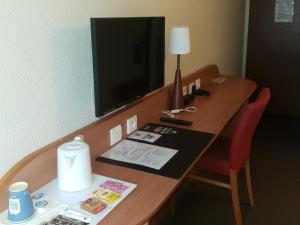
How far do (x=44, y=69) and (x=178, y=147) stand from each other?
75 centimetres

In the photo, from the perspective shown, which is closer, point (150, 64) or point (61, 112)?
point (61, 112)

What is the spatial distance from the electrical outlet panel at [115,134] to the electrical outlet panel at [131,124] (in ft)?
0.27

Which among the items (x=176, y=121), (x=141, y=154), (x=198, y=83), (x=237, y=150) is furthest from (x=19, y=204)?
(x=198, y=83)

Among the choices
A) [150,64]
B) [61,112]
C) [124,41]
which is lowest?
[61,112]

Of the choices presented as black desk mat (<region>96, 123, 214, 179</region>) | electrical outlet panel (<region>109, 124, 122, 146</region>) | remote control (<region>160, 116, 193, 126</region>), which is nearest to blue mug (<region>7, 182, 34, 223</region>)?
black desk mat (<region>96, 123, 214, 179</region>)

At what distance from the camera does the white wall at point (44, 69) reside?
1.18 m

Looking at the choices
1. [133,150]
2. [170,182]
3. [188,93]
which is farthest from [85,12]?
[188,93]

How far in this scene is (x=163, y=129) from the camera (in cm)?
191

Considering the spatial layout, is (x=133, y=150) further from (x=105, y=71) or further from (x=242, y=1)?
(x=242, y=1)

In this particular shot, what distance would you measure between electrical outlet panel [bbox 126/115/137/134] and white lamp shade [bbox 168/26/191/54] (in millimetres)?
549

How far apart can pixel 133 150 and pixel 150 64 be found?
0.53 meters

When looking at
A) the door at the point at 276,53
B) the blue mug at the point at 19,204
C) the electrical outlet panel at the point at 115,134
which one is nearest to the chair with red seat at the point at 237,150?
the electrical outlet panel at the point at 115,134

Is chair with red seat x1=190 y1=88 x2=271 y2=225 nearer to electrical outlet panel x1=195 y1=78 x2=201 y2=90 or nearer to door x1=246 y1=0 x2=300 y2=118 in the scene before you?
electrical outlet panel x1=195 y1=78 x2=201 y2=90

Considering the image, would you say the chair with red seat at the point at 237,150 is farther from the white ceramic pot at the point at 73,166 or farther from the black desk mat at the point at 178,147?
the white ceramic pot at the point at 73,166
